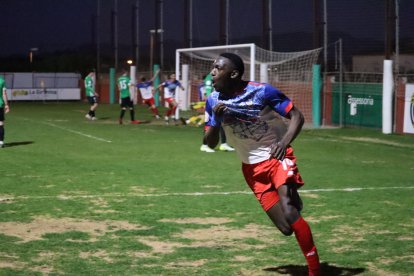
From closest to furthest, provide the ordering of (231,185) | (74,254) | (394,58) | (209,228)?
(74,254) < (209,228) < (231,185) < (394,58)

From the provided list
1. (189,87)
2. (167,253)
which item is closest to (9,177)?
(167,253)

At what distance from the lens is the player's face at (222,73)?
6.07m

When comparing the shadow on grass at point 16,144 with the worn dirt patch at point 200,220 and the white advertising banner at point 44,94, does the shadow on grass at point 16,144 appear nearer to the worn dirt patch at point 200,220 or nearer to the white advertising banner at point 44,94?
the worn dirt patch at point 200,220

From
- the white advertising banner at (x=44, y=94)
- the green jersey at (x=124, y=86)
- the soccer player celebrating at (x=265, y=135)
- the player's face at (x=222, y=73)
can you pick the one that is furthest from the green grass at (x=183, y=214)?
the white advertising banner at (x=44, y=94)

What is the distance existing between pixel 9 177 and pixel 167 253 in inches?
261

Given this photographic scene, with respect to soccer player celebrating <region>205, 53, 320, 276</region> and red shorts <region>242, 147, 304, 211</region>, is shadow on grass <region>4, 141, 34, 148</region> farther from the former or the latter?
red shorts <region>242, 147, 304, 211</region>

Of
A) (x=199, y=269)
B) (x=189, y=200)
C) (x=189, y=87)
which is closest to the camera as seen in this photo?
(x=199, y=269)

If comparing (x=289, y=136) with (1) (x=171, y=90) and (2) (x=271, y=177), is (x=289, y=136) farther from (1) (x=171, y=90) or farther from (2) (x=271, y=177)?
(1) (x=171, y=90)

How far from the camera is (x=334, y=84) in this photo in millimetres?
27641

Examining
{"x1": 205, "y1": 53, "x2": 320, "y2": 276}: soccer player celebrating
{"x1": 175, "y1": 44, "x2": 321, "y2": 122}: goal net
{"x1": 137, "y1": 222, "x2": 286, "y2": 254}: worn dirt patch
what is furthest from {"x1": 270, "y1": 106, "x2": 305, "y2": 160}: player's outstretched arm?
{"x1": 175, "y1": 44, "x2": 321, "y2": 122}: goal net

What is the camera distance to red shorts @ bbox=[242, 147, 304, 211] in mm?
6035

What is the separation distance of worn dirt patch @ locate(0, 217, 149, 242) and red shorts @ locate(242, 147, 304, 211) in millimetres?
2533

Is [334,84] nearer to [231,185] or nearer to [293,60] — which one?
[293,60]

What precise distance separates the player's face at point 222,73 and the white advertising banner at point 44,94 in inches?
1868
